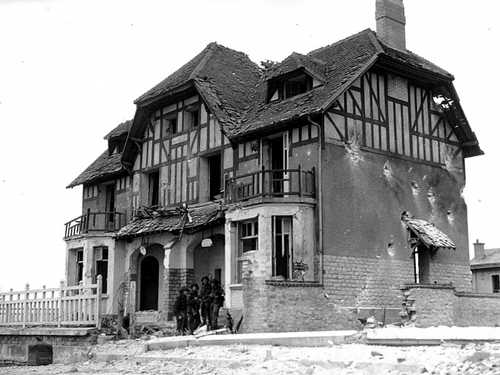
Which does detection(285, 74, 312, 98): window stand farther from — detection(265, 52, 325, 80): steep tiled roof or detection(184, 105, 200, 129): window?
detection(184, 105, 200, 129): window

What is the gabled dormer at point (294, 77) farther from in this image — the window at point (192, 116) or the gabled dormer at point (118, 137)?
the gabled dormer at point (118, 137)

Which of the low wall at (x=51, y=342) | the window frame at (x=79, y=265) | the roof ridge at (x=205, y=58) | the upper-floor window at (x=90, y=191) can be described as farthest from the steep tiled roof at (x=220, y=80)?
the low wall at (x=51, y=342)

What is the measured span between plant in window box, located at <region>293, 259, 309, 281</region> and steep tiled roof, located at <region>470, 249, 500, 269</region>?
21.2 m

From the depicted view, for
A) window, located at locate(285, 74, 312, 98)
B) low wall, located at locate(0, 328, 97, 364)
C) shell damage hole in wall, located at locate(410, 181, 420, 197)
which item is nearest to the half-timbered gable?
window, located at locate(285, 74, 312, 98)

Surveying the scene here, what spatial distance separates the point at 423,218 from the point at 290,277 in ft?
20.2

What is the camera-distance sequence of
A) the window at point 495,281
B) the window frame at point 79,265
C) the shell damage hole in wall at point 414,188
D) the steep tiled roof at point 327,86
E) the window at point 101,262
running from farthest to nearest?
the window at point 495,281, the window frame at point 79,265, the window at point 101,262, the shell damage hole in wall at point 414,188, the steep tiled roof at point 327,86

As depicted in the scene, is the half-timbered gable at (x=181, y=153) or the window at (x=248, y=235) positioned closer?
the window at (x=248, y=235)

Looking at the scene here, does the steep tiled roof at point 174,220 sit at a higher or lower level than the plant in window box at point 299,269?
higher

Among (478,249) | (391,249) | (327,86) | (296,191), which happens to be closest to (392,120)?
(327,86)

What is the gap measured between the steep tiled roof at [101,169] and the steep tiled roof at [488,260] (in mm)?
20464

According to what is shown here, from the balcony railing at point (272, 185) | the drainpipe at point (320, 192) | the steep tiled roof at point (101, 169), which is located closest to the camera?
the drainpipe at point (320, 192)

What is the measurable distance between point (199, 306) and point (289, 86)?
827cm

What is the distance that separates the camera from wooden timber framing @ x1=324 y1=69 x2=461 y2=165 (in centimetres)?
2438

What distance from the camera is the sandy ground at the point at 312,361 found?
11453 mm
